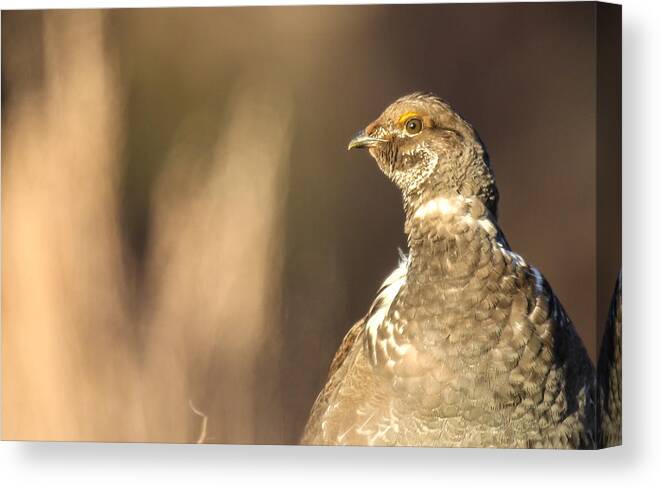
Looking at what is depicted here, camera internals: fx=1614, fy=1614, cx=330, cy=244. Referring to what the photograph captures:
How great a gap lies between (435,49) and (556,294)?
31.5 inches

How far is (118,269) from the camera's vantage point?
4898mm

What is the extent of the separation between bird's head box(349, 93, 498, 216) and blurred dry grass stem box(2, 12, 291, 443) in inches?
12.7

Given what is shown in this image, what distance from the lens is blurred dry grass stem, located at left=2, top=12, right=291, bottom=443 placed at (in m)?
4.84

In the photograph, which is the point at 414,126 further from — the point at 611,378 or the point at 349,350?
the point at 611,378

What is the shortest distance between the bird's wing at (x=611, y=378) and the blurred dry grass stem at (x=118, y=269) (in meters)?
0.96

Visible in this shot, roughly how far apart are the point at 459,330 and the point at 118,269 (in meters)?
1.07

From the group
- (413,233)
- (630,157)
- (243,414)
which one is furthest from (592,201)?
(243,414)

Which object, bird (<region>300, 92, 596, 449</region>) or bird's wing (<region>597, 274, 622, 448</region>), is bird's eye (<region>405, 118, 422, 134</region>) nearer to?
bird (<region>300, 92, 596, 449</region>)

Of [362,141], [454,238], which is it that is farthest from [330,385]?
[362,141]

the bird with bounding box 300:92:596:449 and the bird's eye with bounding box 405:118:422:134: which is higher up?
the bird's eye with bounding box 405:118:422:134

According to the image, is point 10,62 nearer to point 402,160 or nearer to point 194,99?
point 194,99

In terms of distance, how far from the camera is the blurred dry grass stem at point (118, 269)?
15.9ft

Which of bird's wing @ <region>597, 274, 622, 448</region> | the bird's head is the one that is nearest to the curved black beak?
the bird's head

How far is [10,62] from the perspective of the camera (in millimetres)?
4953
